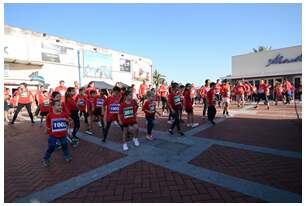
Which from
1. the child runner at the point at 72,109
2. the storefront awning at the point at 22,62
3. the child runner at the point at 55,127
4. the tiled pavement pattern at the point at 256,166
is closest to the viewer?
the tiled pavement pattern at the point at 256,166

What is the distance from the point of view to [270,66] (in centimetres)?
2355

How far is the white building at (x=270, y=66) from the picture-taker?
69.4 feet

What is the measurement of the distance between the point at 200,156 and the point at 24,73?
22216 mm

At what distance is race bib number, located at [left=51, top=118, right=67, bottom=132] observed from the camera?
3981 millimetres

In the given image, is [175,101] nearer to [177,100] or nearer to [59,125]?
[177,100]

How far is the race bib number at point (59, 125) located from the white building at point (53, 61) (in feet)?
63.1

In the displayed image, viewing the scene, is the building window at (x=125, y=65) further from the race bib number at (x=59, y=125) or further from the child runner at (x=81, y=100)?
the race bib number at (x=59, y=125)

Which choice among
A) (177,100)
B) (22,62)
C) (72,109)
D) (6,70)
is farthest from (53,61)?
→ (177,100)

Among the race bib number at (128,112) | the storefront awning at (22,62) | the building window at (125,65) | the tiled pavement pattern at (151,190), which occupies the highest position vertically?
the building window at (125,65)

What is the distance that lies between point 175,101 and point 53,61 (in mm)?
20942

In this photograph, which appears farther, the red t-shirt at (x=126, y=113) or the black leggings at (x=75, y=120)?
the black leggings at (x=75, y=120)

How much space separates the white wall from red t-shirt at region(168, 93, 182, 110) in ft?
66.9

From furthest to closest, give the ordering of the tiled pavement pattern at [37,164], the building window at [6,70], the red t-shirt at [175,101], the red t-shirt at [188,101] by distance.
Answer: the building window at [6,70], the red t-shirt at [188,101], the red t-shirt at [175,101], the tiled pavement pattern at [37,164]

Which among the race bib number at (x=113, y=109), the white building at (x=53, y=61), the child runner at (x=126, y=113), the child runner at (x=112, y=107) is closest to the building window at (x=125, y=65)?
the white building at (x=53, y=61)
